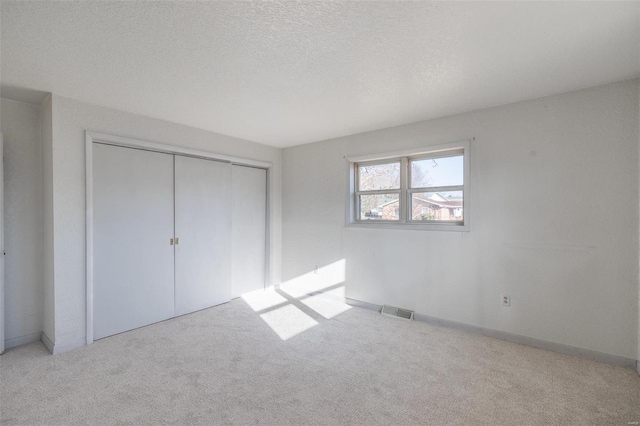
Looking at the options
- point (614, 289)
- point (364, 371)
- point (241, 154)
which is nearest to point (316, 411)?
point (364, 371)

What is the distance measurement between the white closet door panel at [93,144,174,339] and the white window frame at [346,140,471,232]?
94.0 inches

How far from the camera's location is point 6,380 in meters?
2.21

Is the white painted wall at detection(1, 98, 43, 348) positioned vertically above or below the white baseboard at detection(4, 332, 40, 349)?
above

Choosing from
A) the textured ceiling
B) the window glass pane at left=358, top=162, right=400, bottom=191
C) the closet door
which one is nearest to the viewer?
the textured ceiling

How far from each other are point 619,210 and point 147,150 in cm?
464

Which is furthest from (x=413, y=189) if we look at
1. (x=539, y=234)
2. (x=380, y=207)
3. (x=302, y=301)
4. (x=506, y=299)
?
(x=302, y=301)

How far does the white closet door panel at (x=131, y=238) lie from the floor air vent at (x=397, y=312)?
2.66 m

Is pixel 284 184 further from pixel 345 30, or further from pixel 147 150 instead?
pixel 345 30

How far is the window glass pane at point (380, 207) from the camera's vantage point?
3.82 m

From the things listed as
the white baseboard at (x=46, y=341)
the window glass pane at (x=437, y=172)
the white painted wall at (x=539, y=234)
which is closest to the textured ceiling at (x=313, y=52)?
the white painted wall at (x=539, y=234)

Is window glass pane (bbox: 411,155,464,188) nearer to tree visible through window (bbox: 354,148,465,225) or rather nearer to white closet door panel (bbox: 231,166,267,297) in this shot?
tree visible through window (bbox: 354,148,465,225)

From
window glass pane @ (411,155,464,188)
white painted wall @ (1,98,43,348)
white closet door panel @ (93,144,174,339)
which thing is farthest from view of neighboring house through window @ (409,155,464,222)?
white painted wall @ (1,98,43,348)

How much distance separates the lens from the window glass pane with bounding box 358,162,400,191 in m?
3.81

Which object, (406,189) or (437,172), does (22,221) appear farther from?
(437,172)
